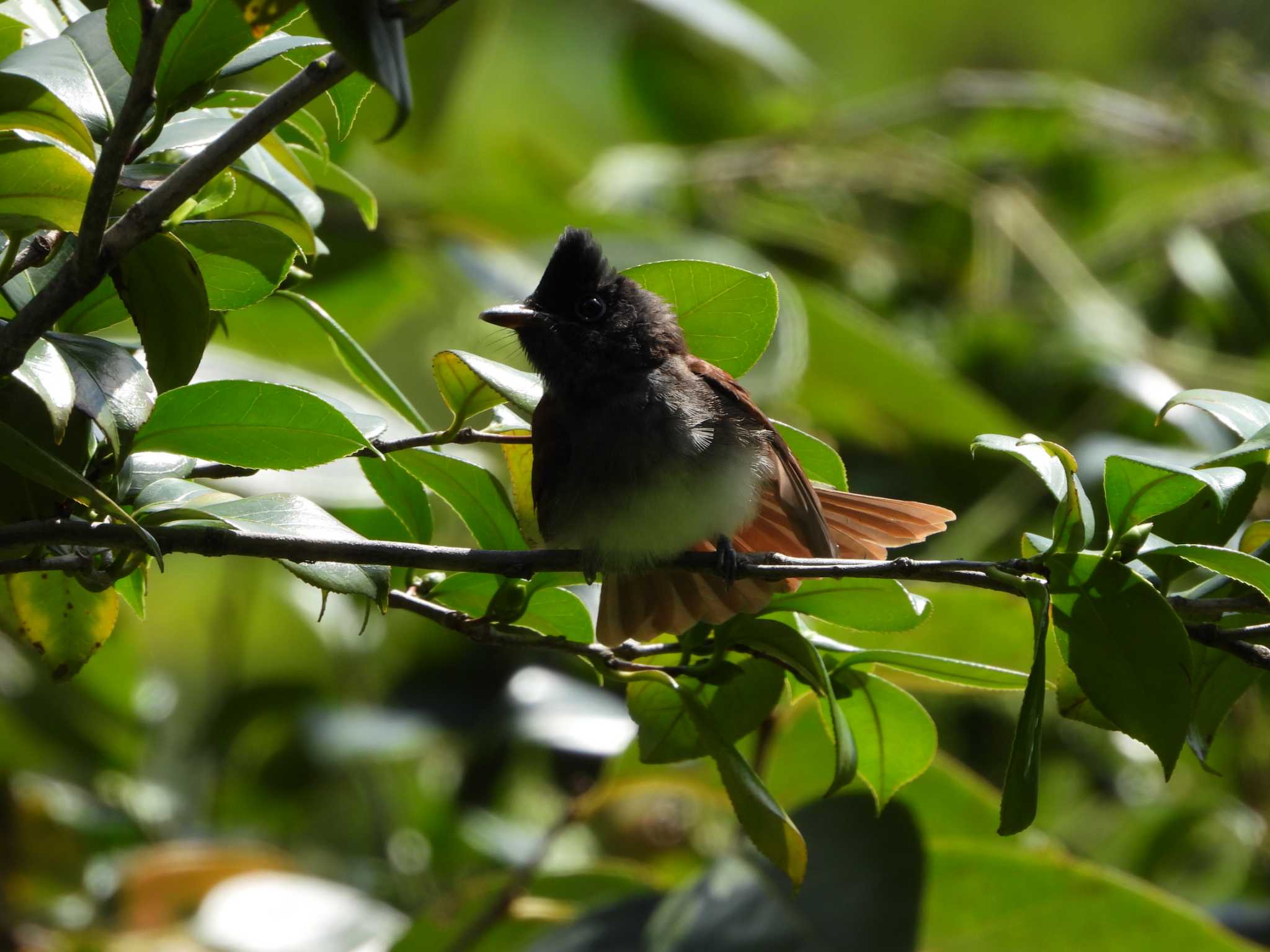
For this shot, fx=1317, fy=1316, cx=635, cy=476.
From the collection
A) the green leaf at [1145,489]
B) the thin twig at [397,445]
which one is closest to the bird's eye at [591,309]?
the thin twig at [397,445]

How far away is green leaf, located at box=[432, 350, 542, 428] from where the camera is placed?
4.18 ft

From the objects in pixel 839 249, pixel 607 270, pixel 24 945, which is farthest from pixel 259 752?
pixel 839 249

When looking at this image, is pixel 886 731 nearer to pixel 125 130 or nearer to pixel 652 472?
pixel 652 472

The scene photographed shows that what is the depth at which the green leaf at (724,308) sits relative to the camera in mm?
1337

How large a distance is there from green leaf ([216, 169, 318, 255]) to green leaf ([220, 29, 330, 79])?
0.56 ft

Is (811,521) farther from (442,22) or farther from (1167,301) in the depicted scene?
(1167,301)

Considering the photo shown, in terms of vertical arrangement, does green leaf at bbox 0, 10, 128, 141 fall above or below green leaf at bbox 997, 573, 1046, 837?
above

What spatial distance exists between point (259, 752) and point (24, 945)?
2.58 ft

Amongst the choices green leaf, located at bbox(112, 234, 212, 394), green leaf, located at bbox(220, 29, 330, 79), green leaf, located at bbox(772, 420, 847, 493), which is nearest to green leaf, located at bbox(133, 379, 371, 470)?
green leaf, located at bbox(112, 234, 212, 394)

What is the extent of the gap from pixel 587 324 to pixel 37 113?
39.4 inches

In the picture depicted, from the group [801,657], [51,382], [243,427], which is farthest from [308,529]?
[801,657]

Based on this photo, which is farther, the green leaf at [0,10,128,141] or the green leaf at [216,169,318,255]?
the green leaf at [216,169,318,255]

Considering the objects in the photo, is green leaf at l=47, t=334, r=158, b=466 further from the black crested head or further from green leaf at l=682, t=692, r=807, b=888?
the black crested head

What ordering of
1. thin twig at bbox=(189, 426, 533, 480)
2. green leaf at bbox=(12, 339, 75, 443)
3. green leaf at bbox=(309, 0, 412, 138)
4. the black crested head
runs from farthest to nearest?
the black crested head → thin twig at bbox=(189, 426, 533, 480) → green leaf at bbox=(12, 339, 75, 443) → green leaf at bbox=(309, 0, 412, 138)
